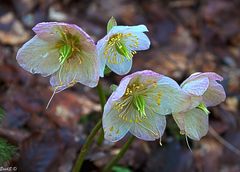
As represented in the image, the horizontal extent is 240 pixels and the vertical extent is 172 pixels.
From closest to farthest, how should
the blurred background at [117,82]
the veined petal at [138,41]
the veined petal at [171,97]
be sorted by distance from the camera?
the veined petal at [171,97] < the veined petal at [138,41] < the blurred background at [117,82]

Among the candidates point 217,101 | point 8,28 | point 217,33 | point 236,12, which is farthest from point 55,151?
point 236,12

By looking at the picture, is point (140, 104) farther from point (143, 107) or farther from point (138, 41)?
point (138, 41)

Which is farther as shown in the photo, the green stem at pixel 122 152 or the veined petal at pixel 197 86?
the green stem at pixel 122 152

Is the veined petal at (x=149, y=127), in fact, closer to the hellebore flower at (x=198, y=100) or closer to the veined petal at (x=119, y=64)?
the hellebore flower at (x=198, y=100)

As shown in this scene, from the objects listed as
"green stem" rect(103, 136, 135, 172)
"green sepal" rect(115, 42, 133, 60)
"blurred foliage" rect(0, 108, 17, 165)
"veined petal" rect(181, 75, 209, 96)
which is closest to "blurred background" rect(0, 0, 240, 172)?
"blurred foliage" rect(0, 108, 17, 165)

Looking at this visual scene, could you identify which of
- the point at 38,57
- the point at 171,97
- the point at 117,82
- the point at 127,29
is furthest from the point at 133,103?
the point at 117,82

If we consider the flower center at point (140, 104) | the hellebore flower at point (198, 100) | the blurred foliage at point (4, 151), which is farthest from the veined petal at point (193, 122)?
the blurred foliage at point (4, 151)
